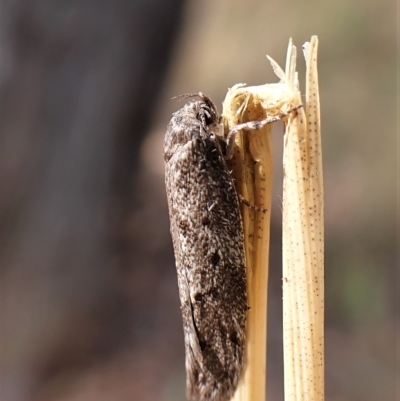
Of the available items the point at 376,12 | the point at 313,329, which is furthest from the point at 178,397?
the point at 376,12

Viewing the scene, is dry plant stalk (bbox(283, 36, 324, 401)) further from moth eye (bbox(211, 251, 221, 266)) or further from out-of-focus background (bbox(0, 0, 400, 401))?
out-of-focus background (bbox(0, 0, 400, 401))

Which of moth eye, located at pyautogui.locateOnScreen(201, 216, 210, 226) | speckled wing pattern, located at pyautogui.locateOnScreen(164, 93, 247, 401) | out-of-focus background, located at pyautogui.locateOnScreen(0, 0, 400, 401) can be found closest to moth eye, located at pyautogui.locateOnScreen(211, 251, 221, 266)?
speckled wing pattern, located at pyautogui.locateOnScreen(164, 93, 247, 401)

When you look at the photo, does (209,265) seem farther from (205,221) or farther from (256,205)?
(256,205)

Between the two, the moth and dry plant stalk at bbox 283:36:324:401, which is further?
the moth

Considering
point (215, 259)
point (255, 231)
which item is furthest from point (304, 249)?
point (215, 259)

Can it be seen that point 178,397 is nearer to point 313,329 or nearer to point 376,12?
point 313,329

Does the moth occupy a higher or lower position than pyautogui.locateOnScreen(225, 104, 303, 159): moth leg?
lower
